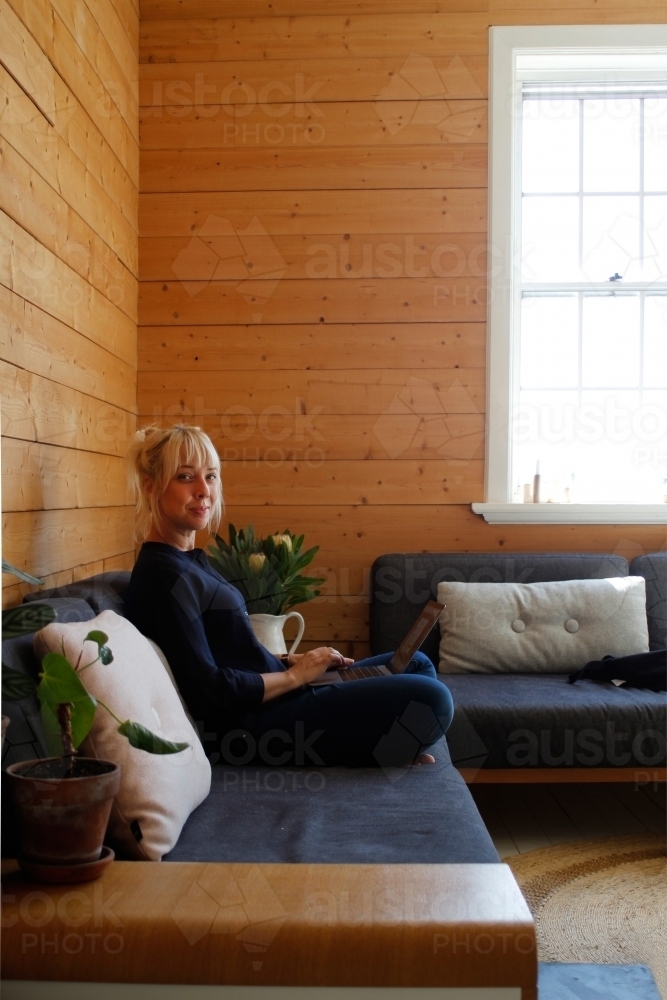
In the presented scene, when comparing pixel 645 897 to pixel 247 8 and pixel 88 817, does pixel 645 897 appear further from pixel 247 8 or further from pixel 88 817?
pixel 247 8

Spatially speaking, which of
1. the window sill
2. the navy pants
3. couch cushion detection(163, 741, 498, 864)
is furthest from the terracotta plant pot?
the window sill

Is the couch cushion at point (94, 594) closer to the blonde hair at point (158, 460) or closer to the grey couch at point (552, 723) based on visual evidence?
the blonde hair at point (158, 460)

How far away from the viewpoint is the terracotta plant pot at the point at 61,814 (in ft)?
4.00

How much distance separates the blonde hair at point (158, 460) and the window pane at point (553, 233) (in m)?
1.84

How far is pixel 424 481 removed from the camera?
11.4ft

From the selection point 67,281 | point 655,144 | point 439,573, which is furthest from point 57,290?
point 655,144

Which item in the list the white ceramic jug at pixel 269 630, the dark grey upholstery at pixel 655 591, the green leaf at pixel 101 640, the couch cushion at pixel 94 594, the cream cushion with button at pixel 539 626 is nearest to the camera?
the green leaf at pixel 101 640

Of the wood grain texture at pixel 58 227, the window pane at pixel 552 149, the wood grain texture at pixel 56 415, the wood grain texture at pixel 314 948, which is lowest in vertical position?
the wood grain texture at pixel 314 948

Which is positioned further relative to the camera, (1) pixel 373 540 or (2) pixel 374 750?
(1) pixel 373 540

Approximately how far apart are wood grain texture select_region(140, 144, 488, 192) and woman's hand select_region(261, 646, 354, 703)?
6.55ft

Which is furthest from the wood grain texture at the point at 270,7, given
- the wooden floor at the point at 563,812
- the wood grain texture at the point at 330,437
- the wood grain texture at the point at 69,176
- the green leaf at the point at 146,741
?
the green leaf at the point at 146,741

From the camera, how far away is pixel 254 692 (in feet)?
6.85

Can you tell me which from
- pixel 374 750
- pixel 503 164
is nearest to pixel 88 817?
pixel 374 750

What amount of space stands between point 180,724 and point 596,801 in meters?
1.85
